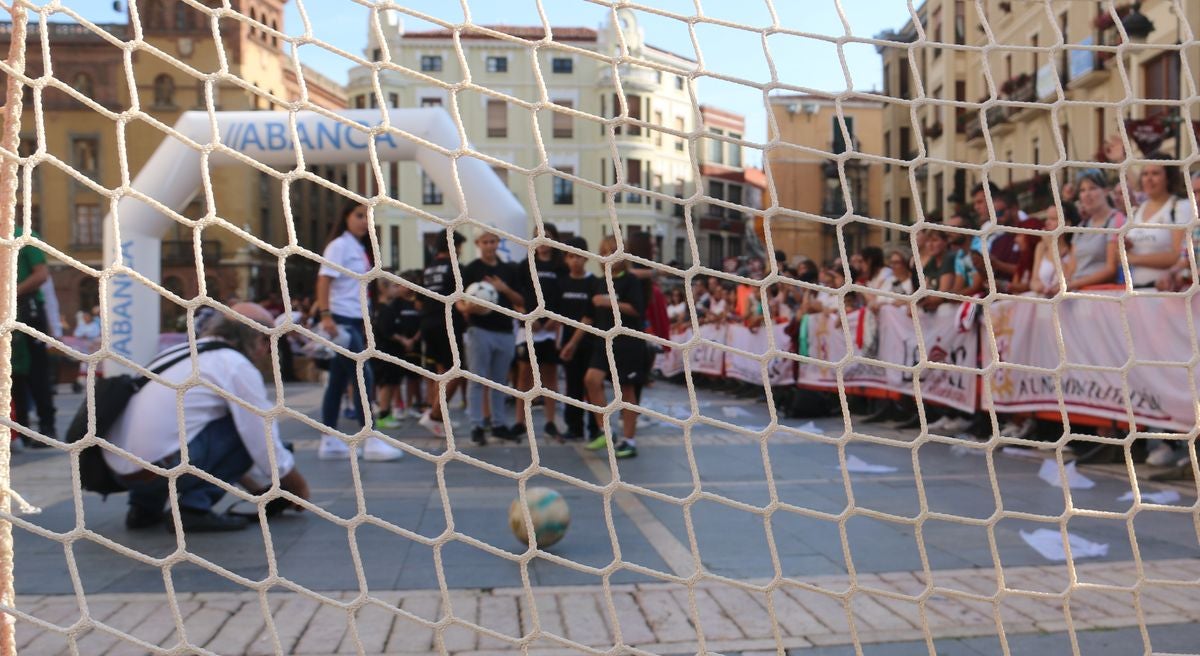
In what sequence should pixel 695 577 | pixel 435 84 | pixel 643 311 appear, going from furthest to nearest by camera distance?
1. pixel 643 311
2. pixel 435 84
3. pixel 695 577

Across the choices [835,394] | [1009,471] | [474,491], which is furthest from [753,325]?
[474,491]

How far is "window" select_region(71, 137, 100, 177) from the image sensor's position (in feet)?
147

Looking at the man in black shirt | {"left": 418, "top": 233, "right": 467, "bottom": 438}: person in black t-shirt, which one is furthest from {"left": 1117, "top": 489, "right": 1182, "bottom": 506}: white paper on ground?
{"left": 418, "top": 233, "right": 467, "bottom": 438}: person in black t-shirt

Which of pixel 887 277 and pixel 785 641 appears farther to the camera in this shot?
pixel 887 277

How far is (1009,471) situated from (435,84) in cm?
421

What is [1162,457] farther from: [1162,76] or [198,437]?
[1162,76]

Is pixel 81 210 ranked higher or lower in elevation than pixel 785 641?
lower

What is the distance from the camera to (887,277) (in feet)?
29.5

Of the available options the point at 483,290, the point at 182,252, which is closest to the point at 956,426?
the point at 483,290

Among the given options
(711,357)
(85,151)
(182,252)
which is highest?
(711,357)

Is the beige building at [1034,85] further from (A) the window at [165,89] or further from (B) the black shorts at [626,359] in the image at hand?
(A) the window at [165,89]

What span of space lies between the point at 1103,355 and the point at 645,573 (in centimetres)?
464

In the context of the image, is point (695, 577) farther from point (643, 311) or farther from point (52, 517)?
point (643, 311)

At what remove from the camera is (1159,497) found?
486 cm
